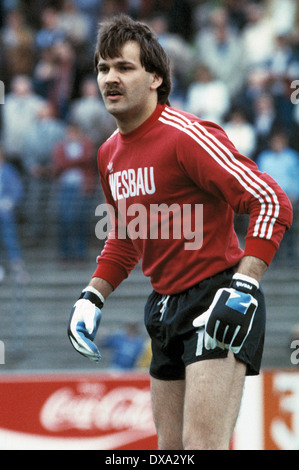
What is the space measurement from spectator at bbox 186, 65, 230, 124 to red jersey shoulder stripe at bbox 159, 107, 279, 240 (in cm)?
625

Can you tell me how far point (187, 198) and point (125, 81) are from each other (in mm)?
604

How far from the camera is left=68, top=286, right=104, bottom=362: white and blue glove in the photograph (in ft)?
12.8

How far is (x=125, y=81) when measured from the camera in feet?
12.4

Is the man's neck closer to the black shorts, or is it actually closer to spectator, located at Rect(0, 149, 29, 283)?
the black shorts

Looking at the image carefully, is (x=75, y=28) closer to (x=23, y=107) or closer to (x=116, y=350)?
(x=23, y=107)

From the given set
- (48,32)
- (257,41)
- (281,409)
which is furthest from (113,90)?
(48,32)

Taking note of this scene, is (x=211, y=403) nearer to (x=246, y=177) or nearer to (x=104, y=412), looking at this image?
(x=246, y=177)

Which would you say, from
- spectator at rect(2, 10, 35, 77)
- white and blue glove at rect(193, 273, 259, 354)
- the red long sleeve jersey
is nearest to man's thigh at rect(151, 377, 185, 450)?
the red long sleeve jersey

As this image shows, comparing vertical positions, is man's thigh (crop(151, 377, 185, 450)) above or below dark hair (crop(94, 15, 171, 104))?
below

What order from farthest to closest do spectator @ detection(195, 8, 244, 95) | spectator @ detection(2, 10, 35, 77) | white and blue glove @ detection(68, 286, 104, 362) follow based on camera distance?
spectator @ detection(2, 10, 35, 77)
spectator @ detection(195, 8, 244, 95)
white and blue glove @ detection(68, 286, 104, 362)

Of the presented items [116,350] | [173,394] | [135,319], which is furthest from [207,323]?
[135,319]

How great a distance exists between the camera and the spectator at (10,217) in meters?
9.45

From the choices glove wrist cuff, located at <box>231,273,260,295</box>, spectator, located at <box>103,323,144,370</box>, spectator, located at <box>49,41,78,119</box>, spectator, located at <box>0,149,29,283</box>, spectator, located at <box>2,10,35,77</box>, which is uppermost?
spectator, located at <box>2,10,35,77</box>

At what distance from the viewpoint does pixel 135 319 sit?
9828 mm
